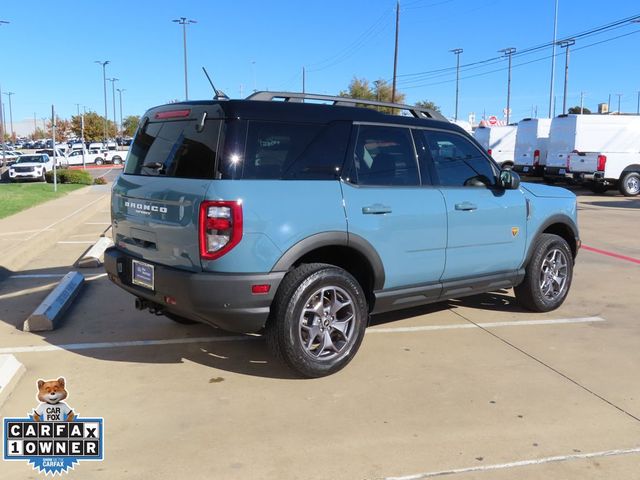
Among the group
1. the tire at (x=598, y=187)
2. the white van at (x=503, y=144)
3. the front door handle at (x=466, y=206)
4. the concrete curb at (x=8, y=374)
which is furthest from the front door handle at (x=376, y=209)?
the white van at (x=503, y=144)

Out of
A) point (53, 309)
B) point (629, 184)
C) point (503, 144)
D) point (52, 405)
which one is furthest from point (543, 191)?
point (503, 144)

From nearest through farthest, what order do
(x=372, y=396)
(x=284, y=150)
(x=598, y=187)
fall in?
(x=372, y=396), (x=284, y=150), (x=598, y=187)

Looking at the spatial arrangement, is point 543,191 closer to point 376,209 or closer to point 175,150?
point 376,209

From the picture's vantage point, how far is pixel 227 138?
3932mm

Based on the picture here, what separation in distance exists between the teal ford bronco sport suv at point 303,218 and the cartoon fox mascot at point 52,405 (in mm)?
911

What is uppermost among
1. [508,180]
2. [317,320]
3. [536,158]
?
[536,158]

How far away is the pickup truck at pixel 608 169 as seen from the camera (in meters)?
19.9

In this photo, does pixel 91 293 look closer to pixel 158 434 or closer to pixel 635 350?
pixel 158 434

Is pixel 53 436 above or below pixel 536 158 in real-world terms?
below

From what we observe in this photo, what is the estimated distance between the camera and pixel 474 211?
16.9 ft

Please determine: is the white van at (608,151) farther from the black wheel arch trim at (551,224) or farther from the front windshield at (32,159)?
the front windshield at (32,159)

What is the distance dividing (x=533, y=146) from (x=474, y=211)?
2122 centimetres

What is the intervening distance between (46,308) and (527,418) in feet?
14.1

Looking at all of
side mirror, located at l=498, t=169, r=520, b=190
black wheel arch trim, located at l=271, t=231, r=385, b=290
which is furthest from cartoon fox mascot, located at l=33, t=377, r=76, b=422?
side mirror, located at l=498, t=169, r=520, b=190
